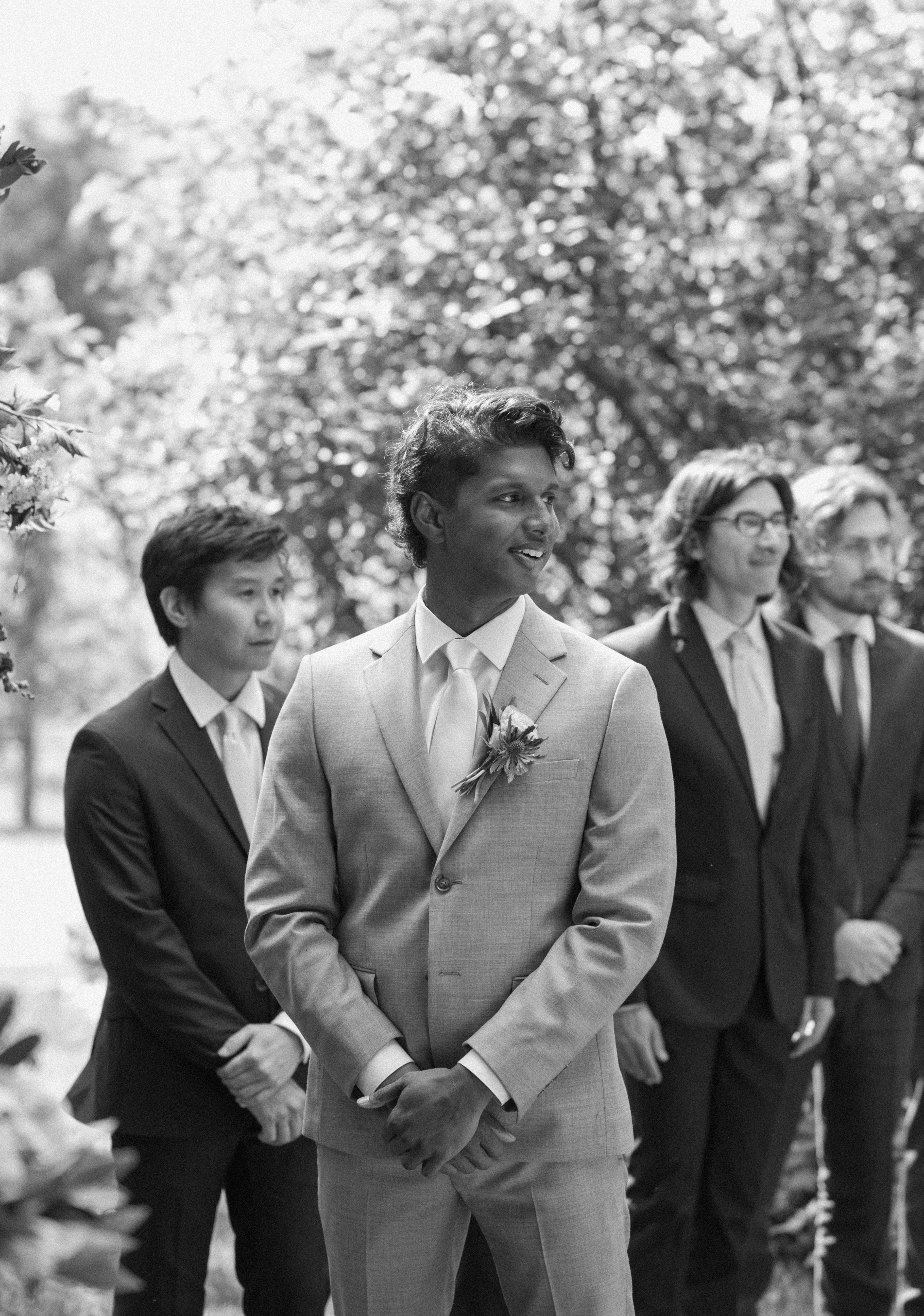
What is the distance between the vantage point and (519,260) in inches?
221

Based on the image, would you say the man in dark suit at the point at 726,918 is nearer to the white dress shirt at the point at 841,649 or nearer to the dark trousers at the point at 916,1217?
the white dress shirt at the point at 841,649

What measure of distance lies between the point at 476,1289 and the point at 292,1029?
38.8 inches

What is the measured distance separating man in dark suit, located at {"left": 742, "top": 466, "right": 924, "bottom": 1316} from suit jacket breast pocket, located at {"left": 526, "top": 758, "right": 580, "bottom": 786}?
1708 mm

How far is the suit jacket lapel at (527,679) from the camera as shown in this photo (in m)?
2.80

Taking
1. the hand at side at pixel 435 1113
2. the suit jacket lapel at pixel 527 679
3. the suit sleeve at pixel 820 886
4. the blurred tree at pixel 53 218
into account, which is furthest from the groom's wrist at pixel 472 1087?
the blurred tree at pixel 53 218

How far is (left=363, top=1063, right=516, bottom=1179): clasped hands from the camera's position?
2.64m

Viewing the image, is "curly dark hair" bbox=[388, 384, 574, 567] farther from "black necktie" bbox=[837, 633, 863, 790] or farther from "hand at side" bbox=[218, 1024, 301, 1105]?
"black necktie" bbox=[837, 633, 863, 790]

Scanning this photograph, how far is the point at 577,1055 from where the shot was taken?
2.85 metres

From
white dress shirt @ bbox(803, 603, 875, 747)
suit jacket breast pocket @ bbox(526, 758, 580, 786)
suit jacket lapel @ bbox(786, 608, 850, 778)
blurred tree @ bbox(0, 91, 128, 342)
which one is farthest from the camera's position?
blurred tree @ bbox(0, 91, 128, 342)

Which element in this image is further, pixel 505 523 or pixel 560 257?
pixel 560 257

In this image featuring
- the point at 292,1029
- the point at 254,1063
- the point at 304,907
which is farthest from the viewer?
the point at 292,1029

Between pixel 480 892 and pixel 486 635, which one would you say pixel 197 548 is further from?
pixel 480 892

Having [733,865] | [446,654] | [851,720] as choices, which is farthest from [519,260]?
[446,654]

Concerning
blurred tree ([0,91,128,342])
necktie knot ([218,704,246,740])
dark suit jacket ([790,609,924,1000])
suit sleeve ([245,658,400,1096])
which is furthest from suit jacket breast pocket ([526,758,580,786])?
blurred tree ([0,91,128,342])
